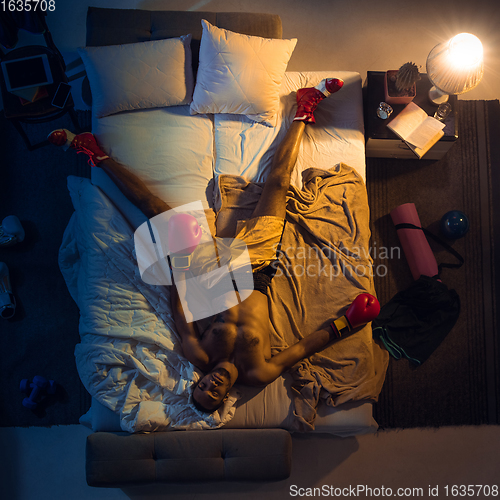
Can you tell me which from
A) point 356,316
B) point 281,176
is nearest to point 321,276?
point 356,316

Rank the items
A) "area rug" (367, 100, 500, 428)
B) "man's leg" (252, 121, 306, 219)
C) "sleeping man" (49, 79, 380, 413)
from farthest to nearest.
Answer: "area rug" (367, 100, 500, 428) < "man's leg" (252, 121, 306, 219) < "sleeping man" (49, 79, 380, 413)

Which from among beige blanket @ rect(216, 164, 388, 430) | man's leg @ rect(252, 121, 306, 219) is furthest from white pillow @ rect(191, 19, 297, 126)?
beige blanket @ rect(216, 164, 388, 430)

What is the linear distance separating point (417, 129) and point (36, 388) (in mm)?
3113

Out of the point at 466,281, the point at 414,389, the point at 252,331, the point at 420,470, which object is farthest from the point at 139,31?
the point at 420,470

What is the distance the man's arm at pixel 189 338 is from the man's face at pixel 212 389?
0.12 meters

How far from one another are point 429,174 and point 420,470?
214 cm

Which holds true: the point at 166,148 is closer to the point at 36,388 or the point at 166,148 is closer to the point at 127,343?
the point at 127,343

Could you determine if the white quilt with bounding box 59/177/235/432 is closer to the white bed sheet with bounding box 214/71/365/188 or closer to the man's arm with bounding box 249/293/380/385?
the man's arm with bounding box 249/293/380/385

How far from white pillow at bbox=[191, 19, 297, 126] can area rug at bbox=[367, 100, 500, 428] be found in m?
1.02

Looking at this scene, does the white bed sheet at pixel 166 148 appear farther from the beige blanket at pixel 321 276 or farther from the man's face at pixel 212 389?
the man's face at pixel 212 389

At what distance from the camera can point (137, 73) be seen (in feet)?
8.11

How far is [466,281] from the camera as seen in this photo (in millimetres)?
2734

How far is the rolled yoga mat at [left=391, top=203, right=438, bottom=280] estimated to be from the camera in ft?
8.52

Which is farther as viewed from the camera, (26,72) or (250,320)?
(26,72)
